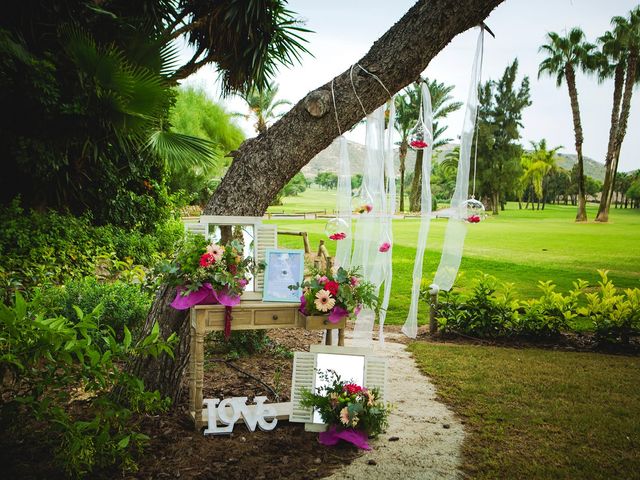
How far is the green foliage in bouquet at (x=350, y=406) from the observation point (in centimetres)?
288

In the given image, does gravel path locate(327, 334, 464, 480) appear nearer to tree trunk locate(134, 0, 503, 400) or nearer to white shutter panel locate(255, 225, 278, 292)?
white shutter panel locate(255, 225, 278, 292)

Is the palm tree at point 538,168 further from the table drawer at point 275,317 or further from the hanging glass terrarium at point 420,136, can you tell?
the table drawer at point 275,317

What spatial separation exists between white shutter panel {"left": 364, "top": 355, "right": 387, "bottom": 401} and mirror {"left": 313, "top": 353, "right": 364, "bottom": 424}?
33 mm

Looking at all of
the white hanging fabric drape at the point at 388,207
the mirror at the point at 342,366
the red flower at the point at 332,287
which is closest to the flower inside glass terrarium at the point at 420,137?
the white hanging fabric drape at the point at 388,207

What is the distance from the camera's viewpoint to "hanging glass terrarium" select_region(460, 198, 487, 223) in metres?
4.01

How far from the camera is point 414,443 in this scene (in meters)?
2.98

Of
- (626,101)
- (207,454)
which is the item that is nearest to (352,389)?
(207,454)

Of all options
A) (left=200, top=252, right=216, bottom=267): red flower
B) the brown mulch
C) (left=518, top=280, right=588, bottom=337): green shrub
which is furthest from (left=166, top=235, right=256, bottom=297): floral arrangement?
(left=518, top=280, right=588, bottom=337): green shrub

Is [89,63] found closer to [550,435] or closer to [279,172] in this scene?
[279,172]

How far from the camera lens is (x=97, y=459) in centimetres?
242

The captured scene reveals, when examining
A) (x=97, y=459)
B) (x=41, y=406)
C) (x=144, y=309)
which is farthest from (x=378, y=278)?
(x=41, y=406)

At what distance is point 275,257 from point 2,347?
1626 millimetres

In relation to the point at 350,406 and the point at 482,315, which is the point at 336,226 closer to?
the point at 350,406

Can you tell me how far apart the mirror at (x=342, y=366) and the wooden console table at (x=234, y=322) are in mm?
201
